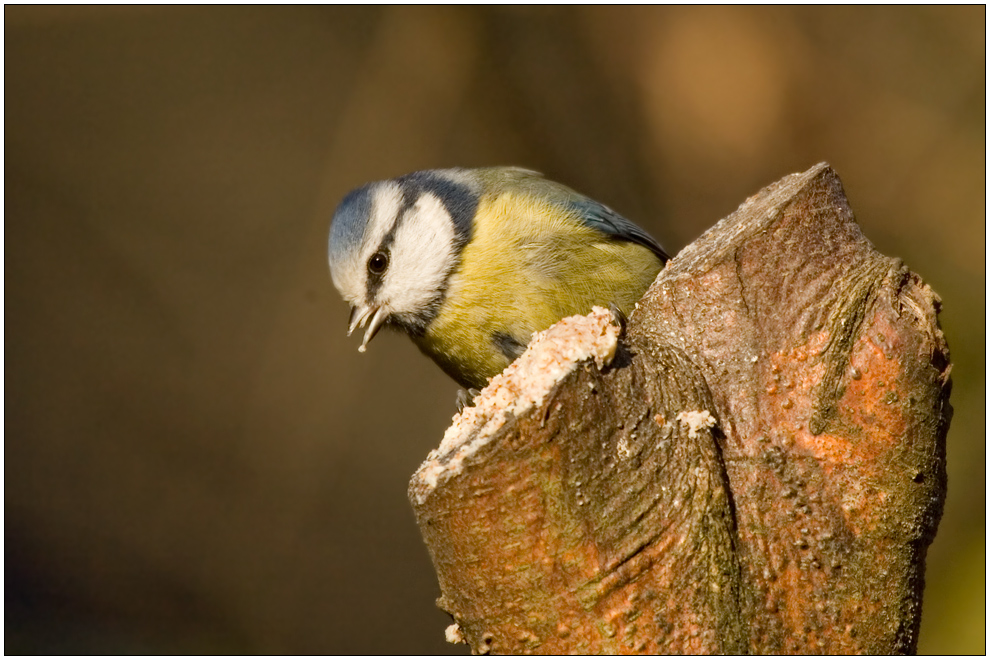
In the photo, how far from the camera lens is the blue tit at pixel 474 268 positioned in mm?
1960

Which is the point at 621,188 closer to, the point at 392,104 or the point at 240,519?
the point at 392,104

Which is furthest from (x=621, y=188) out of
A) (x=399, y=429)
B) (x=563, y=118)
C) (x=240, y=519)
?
(x=240, y=519)

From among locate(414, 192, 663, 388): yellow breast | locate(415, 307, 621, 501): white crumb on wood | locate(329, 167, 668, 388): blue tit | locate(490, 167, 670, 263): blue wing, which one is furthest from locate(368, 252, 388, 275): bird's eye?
locate(415, 307, 621, 501): white crumb on wood

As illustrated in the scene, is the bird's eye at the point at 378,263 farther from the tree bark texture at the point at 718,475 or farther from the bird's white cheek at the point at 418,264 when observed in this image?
the tree bark texture at the point at 718,475

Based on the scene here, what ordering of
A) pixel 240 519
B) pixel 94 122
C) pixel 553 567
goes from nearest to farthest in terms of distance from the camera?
pixel 553 567, pixel 94 122, pixel 240 519

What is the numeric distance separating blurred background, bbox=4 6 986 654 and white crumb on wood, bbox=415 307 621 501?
275 cm

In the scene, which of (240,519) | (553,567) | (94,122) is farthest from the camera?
(240,519)

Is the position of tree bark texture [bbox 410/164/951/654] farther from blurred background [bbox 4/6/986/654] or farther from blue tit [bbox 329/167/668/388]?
blurred background [bbox 4/6/986/654]

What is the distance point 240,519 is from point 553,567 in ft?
9.70

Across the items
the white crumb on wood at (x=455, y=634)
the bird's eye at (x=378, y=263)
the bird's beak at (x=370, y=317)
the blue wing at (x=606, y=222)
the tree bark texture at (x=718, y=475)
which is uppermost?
the blue wing at (x=606, y=222)

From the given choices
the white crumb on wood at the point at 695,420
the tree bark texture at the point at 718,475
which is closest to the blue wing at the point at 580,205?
the tree bark texture at the point at 718,475

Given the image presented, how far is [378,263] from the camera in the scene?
203 cm

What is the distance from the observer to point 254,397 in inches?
148

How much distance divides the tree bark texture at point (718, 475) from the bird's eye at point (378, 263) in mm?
878
